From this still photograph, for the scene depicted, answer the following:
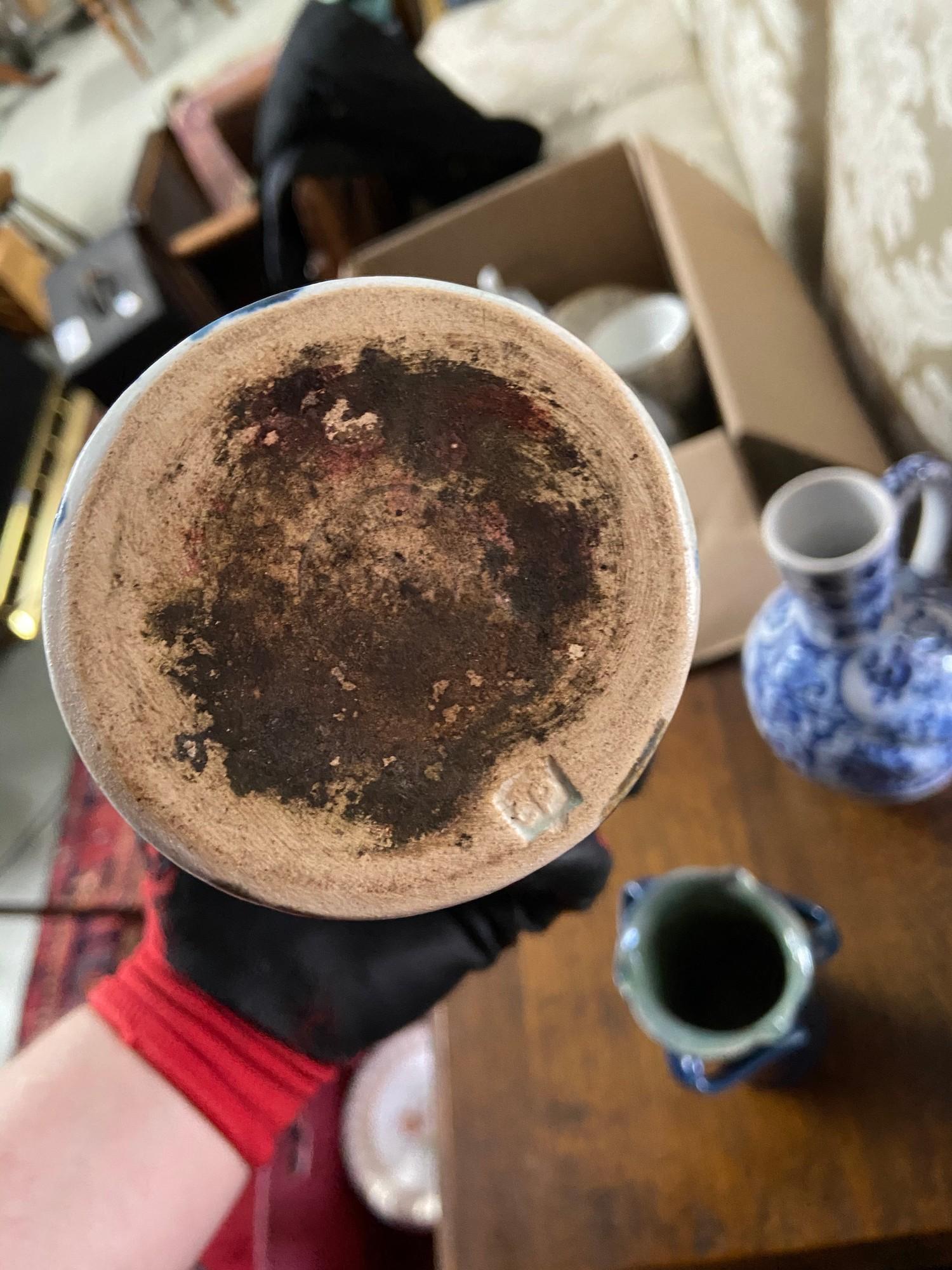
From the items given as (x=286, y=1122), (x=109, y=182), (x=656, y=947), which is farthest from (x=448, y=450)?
(x=109, y=182)

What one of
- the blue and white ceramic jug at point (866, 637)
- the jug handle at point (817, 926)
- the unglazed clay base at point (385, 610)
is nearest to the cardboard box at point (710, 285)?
the blue and white ceramic jug at point (866, 637)

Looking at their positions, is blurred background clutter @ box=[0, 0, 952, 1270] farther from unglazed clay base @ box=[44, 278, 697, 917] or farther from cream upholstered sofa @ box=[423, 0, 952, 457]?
unglazed clay base @ box=[44, 278, 697, 917]

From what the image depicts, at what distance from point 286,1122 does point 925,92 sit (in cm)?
76

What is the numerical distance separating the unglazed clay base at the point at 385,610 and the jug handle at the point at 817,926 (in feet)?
0.76

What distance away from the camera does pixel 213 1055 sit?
0.52m

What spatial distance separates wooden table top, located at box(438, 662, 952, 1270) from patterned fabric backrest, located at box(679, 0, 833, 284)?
0.62 meters

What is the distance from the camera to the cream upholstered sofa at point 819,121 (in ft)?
1.88

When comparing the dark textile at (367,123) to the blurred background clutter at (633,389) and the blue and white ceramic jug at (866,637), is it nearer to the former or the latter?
the blurred background clutter at (633,389)

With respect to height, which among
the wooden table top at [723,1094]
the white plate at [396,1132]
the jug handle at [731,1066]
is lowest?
the white plate at [396,1132]

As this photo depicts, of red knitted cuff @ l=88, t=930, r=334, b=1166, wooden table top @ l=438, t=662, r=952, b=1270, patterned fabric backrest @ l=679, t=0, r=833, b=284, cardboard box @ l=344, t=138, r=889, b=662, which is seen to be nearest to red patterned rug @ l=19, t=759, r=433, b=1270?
red knitted cuff @ l=88, t=930, r=334, b=1166

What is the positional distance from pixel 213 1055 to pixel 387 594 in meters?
0.35

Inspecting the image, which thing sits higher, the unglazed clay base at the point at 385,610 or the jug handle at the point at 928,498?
the unglazed clay base at the point at 385,610

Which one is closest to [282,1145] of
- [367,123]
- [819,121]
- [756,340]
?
[756,340]

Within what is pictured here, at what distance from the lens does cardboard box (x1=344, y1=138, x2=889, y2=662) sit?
735mm
